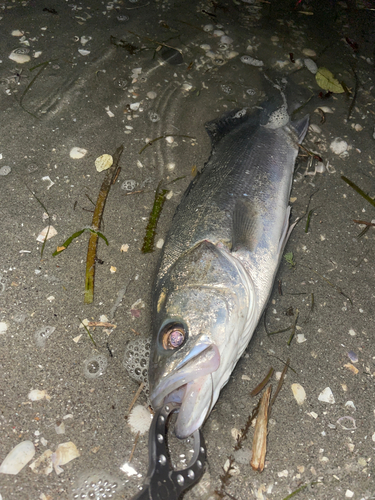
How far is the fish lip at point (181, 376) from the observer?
2100 millimetres

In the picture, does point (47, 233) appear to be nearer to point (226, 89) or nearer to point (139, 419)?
point (139, 419)

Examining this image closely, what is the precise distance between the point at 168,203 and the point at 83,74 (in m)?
1.87

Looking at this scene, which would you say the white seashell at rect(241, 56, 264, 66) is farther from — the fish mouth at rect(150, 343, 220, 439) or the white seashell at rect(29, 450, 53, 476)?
the white seashell at rect(29, 450, 53, 476)

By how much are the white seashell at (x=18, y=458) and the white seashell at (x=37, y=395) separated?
0.26 metres

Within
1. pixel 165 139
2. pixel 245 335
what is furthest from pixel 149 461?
pixel 165 139

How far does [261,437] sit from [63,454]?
4.15 feet

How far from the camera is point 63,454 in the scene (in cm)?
237

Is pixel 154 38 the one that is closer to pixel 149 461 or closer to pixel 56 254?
pixel 56 254

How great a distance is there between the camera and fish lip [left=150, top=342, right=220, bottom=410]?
2100 millimetres

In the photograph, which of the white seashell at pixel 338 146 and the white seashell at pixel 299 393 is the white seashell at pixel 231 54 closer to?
the white seashell at pixel 338 146

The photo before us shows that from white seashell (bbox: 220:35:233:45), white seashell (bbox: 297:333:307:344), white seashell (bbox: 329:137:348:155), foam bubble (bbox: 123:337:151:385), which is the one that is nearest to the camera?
foam bubble (bbox: 123:337:151:385)

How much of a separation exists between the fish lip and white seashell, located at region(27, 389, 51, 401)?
851mm

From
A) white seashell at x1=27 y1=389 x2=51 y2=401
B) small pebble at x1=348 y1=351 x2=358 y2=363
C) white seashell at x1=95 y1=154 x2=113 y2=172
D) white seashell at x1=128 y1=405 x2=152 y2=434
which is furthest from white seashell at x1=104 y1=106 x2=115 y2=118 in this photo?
small pebble at x1=348 y1=351 x2=358 y2=363

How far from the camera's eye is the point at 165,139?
372cm
